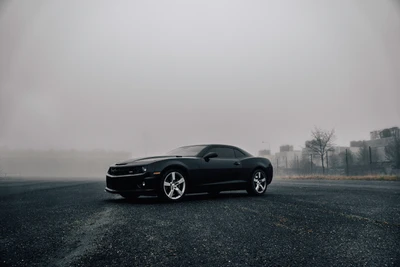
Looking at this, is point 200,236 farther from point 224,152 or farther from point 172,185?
point 224,152

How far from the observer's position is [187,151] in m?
8.64

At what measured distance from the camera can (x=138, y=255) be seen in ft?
12.0

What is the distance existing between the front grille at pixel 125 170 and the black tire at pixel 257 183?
3.16m

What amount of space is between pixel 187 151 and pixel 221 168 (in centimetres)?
97

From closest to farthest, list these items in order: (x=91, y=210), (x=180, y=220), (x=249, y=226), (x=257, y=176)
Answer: (x=249, y=226) < (x=180, y=220) < (x=91, y=210) < (x=257, y=176)

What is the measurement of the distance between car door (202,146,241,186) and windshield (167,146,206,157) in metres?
0.32

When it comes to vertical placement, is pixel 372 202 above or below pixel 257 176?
below

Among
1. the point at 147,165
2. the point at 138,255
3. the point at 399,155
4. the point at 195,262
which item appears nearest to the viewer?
the point at 195,262

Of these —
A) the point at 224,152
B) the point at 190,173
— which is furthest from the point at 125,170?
the point at 224,152

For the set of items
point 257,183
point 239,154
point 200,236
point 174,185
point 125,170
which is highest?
point 239,154

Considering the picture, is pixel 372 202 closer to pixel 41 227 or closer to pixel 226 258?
pixel 226 258

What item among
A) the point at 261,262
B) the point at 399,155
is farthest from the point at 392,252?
the point at 399,155

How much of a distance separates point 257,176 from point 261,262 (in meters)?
5.89

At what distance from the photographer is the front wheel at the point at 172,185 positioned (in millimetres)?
7398
